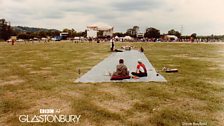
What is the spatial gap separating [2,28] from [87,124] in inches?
4638

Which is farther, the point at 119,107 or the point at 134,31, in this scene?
the point at 134,31

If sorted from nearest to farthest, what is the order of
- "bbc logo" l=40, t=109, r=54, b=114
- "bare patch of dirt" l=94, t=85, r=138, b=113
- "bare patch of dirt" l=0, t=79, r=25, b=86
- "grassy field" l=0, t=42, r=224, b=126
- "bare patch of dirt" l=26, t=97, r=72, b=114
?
"grassy field" l=0, t=42, r=224, b=126, "bbc logo" l=40, t=109, r=54, b=114, "bare patch of dirt" l=26, t=97, r=72, b=114, "bare patch of dirt" l=94, t=85, r=138, b=113, "bare patch of dirt" l=0, t=79, r=25, b=86

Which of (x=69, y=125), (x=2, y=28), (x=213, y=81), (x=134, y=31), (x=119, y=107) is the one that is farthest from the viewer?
(x=134, y=31)

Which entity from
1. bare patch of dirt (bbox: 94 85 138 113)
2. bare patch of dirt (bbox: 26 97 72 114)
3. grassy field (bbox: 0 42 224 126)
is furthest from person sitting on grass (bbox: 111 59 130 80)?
bare patch of dirt (bbox: 26 97 72 114)

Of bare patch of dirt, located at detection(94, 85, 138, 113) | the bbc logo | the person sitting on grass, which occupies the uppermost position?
the person sitting on grass

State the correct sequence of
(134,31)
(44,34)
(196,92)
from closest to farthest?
(196,92), (44,34), (134,31)

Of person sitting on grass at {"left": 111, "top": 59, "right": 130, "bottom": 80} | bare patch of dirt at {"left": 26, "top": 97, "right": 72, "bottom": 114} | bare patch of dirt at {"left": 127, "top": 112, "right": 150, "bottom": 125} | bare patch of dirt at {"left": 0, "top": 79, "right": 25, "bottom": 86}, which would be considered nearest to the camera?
bare patch of dirt at {"left": 127, "top": 112, "right": 150, "bottom": 125}

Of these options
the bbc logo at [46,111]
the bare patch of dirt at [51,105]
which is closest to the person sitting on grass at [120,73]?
the bare patch of dirt at [51,105]

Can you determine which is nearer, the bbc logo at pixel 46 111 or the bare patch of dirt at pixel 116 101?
the bbc logo at pixel 46 111

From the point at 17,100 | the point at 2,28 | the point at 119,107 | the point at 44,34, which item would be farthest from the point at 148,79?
the point at 44,34

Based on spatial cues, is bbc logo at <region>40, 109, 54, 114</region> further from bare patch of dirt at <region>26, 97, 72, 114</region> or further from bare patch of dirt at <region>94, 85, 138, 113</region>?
bare patch of dirt at <region>94, 85, 138, 113</region>

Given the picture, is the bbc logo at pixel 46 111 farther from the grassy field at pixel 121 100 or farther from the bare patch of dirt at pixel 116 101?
the bare patch of dirt at pixel 116 101

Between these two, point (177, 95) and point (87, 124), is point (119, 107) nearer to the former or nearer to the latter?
point (87, 124)

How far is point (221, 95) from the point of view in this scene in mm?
10750
